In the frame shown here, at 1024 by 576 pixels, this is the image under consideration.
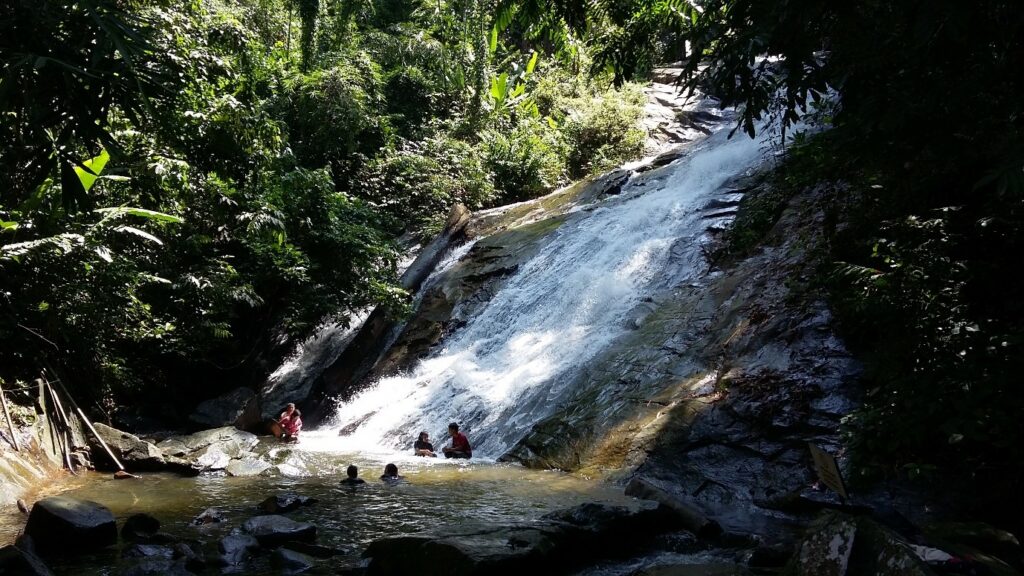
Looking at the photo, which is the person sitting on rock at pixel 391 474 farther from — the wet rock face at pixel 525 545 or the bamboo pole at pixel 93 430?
the bamboo pole at pixel 93 430

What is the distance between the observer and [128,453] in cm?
929

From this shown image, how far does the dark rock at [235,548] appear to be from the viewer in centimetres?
516

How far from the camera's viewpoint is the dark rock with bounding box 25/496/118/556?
17.5ft

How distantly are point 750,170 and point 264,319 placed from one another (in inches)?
457

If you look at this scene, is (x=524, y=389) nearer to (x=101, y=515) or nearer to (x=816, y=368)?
(x=816, y=368)

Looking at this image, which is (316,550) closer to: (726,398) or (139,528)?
(139,528)

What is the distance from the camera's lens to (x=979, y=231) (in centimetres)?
559

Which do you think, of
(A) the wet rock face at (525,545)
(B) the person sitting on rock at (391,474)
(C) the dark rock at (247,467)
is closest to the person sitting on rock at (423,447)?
(B) the person sitting on rock at (391,474)

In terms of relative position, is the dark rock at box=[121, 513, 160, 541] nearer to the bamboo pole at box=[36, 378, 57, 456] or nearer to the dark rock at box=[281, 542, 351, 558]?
the dark rock at box=[281, 542, 351, 558]

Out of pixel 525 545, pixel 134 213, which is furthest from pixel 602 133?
pixel 525 545

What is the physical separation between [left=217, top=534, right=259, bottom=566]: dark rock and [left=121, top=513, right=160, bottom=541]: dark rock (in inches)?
31.6

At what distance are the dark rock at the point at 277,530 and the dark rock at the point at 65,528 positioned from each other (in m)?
1.09

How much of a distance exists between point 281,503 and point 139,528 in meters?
1.31

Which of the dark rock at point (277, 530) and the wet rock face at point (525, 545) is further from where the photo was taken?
the dark rock at point (277, 530)
